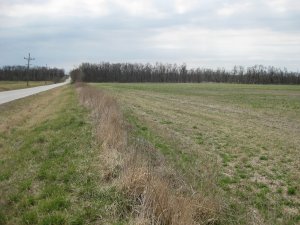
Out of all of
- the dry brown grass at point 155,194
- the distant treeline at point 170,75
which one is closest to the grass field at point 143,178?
the dry brown grass at point 155,194

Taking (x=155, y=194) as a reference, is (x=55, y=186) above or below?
below

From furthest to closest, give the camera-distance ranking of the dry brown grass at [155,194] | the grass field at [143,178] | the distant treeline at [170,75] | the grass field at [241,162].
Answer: the distant treeline at [170,75], the grass field at [241,162], the grass field at [143,178], the dry brown grass at [155,194]

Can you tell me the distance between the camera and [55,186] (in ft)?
25.5

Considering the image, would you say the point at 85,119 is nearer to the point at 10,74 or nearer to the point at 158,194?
the point at 158,194

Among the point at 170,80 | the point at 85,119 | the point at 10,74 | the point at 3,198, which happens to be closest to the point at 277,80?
the point at 170,80

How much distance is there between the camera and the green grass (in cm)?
627

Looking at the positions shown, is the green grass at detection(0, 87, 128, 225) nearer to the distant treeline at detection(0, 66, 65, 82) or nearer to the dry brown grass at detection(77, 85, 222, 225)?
the dry brown grass at detection(77, 85, 222, 225)

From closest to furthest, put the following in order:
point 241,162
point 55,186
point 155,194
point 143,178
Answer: point 155,194 → point 143,178 → point 55,186 → point 241,162

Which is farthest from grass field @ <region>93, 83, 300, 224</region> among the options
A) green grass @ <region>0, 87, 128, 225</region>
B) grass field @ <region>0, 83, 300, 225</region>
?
green grass @ <region>0, 87, 128, 225</region>

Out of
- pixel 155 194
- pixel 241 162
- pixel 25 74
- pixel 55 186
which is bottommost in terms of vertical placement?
pixel 241 162

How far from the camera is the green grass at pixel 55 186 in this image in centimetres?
627

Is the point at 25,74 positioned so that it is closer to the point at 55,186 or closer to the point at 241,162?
the point at 241,162

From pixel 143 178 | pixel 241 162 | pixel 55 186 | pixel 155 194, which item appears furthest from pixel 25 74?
pixel 155 194

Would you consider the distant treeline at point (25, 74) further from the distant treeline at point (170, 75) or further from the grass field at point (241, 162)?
the grass field at point (241, 162)
